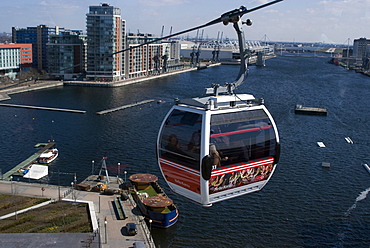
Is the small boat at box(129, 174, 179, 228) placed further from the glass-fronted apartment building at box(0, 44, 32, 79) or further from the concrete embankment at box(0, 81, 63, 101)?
the glass-fronted apartment building at box(0, 44, 32, 79)

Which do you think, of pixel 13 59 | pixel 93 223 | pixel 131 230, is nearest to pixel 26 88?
pixel 13 59

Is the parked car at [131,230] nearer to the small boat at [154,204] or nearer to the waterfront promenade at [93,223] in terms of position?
the waterfront promenade at [93,223]

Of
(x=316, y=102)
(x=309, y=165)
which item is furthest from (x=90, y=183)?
(x=316, y=102)

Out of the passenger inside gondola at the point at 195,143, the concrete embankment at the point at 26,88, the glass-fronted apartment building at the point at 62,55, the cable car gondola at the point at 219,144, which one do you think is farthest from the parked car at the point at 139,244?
the glass-fronted apartment building at the point at 62,55

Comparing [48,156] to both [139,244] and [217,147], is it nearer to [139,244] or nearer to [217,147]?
[139,244]

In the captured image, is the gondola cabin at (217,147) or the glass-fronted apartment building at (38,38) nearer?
the gondola cabin at (217,147)

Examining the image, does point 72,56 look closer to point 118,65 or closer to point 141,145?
point 118,65
